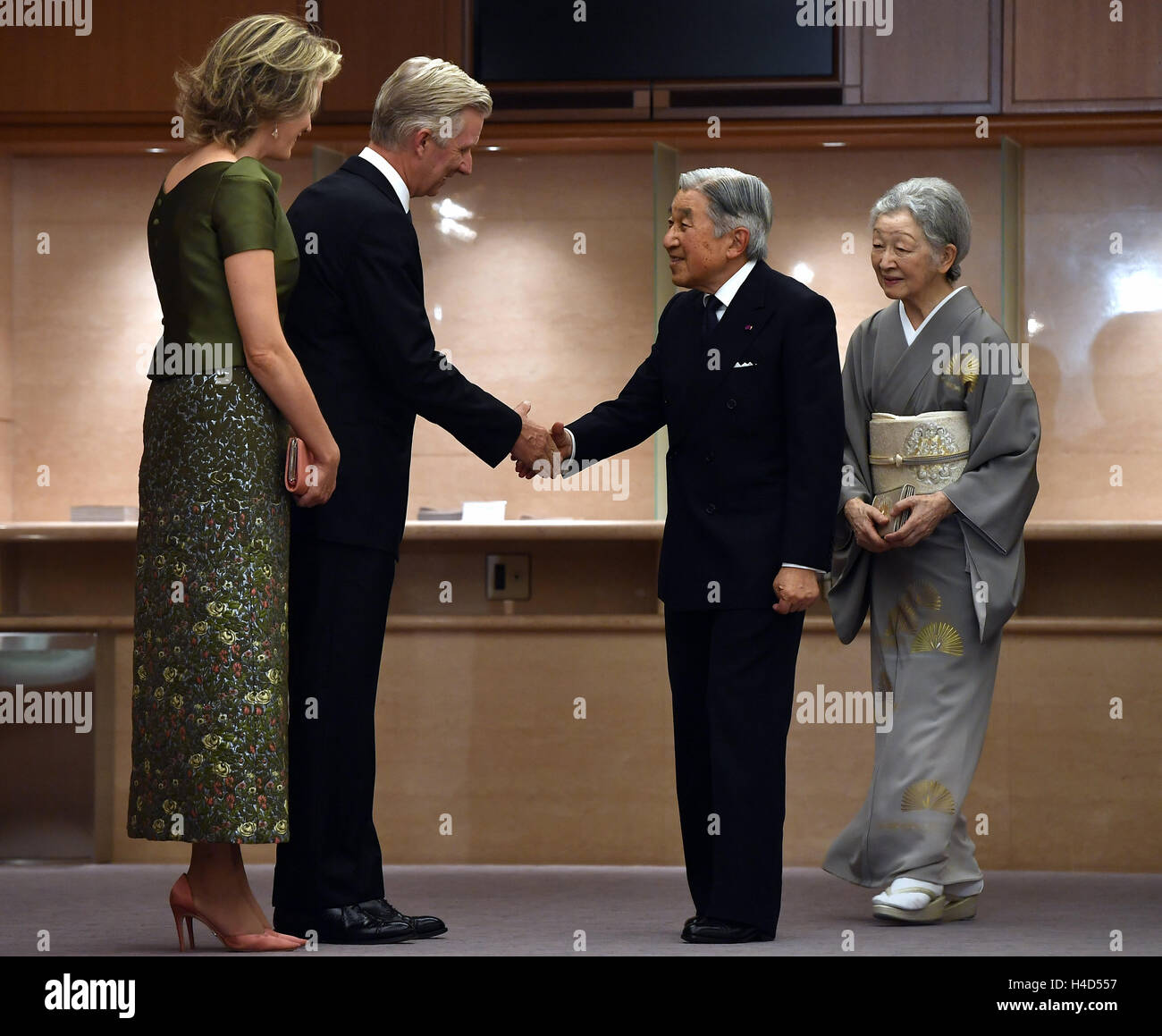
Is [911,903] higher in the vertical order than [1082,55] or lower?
lower

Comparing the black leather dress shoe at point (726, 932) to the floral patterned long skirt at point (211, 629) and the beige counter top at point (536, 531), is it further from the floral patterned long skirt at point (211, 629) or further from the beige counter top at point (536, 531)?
the beige counter top at point (536, 531)

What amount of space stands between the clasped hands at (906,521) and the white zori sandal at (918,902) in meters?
0.69

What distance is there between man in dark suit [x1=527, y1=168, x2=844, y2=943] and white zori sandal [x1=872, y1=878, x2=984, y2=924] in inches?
14.5

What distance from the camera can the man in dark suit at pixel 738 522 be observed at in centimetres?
295

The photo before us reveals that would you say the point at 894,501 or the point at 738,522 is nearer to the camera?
the point at 738,522

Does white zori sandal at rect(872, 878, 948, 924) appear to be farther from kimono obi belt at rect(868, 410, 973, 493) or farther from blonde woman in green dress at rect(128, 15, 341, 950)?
blonde woman in green dress at rect(128, 15, 341, 950)

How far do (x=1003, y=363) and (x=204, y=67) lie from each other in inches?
67.4

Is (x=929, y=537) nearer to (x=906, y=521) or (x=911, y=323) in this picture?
(x=906, y=521)

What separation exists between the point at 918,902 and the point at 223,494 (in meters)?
1.63

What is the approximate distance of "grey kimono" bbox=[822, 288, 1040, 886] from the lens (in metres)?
3.27

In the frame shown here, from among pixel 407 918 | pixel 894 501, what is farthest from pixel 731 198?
pixel 407 918

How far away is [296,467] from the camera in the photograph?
2.71m

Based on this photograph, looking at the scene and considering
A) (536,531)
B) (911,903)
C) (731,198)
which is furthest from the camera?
(536,531)

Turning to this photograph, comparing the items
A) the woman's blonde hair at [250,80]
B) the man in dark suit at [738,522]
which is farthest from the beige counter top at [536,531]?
the woman's blonde hair at [250,80]
